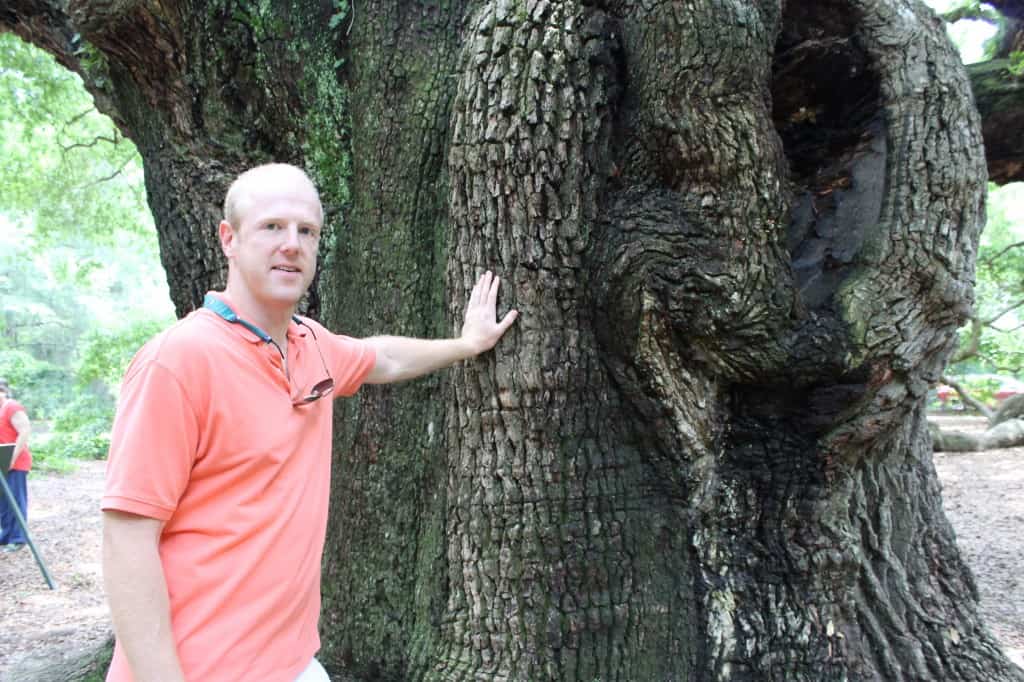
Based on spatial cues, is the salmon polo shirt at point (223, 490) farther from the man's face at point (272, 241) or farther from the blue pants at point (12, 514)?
the blue pants at point (12, 514)

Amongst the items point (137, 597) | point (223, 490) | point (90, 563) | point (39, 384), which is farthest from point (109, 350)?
point (137, 597)

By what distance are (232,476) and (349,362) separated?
2.41ft

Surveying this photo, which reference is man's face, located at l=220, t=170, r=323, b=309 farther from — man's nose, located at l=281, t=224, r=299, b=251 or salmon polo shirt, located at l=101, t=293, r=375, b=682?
salmon polo shirt, located at l=101, t=293, r=375, b=682

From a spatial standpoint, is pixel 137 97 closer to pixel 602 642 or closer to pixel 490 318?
pixel 490 318

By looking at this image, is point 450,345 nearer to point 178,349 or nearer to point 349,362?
point 349,362

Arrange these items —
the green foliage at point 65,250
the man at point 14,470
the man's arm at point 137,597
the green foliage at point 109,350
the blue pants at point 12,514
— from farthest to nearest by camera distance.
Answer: the green foliage at point 109,350, the green foliage at point 65,250, the blue pants at point 12,514, the man at point 14,470, the man's arm at point 137,597

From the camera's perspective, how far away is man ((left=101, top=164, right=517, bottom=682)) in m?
1.64

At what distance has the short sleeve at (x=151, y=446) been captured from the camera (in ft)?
5.32

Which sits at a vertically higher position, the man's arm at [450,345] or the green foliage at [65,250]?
the green foliage at [65,250]

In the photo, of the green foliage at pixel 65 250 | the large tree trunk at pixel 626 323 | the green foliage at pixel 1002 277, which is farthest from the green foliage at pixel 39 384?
the green foliage at pixel 1002 277

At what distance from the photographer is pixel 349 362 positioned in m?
2.48

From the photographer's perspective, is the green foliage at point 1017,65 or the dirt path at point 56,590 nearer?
the green foliage at point 1017,65

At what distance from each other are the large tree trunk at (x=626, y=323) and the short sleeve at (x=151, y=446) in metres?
1.23

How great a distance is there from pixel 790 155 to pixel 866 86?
0.43 meters
